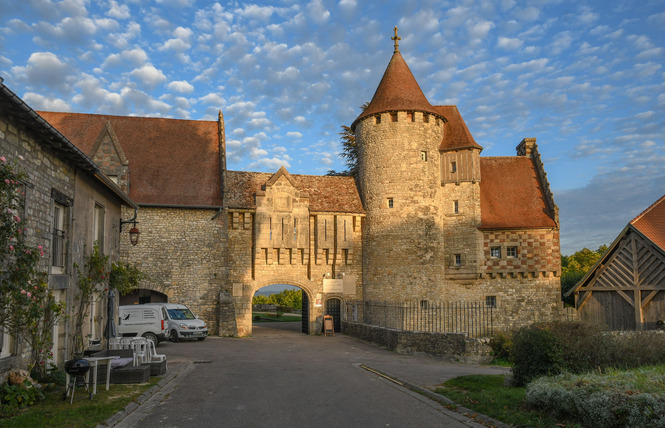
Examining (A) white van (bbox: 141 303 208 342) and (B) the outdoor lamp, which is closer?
(B) the outdoor lamp

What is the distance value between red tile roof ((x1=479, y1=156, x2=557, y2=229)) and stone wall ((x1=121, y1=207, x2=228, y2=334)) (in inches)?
565

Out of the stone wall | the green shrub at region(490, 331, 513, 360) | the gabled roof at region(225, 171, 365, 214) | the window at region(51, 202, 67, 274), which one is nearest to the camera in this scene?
the window at region(51, 202, 67, 274)

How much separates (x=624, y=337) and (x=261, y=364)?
30.9 ft

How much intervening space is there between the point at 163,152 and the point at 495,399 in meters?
23.5

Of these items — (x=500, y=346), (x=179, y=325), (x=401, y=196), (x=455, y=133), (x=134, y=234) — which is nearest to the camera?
(x=134, y=234)

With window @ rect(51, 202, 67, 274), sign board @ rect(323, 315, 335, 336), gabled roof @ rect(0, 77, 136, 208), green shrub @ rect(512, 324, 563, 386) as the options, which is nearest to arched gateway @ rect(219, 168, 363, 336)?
sign board @ rect(323, 315, 335, 336)

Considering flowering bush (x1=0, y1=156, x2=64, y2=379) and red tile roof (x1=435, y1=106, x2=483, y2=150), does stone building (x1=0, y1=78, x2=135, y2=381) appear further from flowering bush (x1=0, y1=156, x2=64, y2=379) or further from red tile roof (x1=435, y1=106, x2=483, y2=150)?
red tile roof (x1=435, y1=106, x2=483, y2=150)

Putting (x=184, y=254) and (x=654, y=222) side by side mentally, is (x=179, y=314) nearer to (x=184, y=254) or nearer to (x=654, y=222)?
(x=184, y=254)

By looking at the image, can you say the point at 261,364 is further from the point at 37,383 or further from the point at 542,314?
the point at 542,314

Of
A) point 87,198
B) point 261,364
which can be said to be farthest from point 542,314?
point 87,198

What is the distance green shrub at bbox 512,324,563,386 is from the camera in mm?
9836

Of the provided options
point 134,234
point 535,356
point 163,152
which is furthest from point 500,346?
point 163,152

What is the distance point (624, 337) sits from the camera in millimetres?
11305

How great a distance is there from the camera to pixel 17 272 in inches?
354
